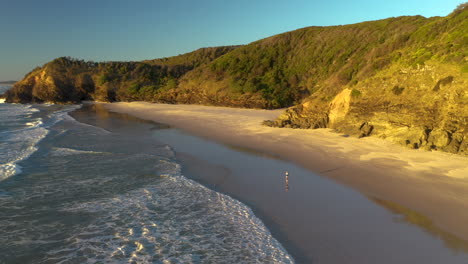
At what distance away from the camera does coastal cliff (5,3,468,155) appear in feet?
44.1

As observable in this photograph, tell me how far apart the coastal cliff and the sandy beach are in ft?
5.60

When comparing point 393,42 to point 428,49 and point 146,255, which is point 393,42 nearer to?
point 428,49

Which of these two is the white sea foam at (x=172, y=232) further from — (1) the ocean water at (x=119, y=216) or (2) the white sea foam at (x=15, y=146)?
(2) the white sea foam at (x=15, y=146)

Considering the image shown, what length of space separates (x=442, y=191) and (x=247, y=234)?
5.88 m

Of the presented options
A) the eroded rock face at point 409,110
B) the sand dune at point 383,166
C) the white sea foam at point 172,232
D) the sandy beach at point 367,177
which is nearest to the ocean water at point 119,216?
the white sea foam at point 172,232

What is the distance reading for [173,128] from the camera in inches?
864

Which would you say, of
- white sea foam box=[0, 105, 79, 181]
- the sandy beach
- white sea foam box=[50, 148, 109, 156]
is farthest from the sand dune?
white sea foam box=[0, 105, 79, 181]

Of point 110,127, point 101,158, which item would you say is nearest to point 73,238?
point 101,158

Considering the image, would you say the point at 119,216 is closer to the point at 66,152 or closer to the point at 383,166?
the point at 66,152

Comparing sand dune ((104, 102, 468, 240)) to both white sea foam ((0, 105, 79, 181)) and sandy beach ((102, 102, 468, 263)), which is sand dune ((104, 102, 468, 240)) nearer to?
sandy beach ((102, 102, 468, 263))

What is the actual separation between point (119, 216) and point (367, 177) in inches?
307

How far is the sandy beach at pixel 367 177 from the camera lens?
6.49 metres

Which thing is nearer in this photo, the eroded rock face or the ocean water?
the ocean water

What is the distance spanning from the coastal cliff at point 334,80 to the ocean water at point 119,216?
984 cm
